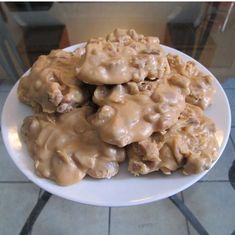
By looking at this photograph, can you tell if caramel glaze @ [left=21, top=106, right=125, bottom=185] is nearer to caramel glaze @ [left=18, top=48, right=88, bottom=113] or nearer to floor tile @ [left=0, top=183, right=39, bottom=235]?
caramel glaze @ [left=18, top=48, right=88, bottom=113]

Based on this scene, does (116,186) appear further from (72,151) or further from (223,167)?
(223,167)

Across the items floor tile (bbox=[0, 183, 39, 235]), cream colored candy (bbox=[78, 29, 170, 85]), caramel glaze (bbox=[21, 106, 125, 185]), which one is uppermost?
cream colored candy (bbox=[78, 29, 170, 85])

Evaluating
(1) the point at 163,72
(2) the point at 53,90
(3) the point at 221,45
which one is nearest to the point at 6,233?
(2) the point at 53,90

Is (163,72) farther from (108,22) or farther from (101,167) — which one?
(108,22)

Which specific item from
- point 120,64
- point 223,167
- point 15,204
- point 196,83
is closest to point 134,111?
point 120,64

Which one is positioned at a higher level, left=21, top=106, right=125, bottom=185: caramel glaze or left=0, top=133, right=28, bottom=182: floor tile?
left=21, top=106, right=125, bottom=185: caramel glaze

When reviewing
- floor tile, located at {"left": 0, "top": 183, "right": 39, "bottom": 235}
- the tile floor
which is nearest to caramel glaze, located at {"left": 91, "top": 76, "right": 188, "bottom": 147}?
the tile floor

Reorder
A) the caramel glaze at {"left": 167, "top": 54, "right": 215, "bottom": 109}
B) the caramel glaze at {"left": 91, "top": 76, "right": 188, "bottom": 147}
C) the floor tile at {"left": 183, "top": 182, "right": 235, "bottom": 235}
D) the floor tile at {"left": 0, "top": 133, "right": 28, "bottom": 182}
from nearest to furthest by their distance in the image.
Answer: the caramel glaze at {"left": 91, "top": 76, "right": 188, "bottom": 147} < the caramel glaze at {"left": 167, "top": 54, "right": 215, "bottom": 109} < the floor tile at {"left": 183, "top": 182, "right": 235, "bottom": 235} < the floor tile at {"left": 0, "top": 133, "right": 28, "bottom": 182}
